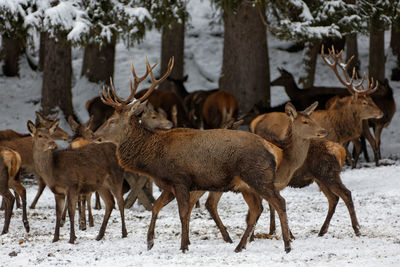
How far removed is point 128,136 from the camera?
7348mm

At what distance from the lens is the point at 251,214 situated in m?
7.11

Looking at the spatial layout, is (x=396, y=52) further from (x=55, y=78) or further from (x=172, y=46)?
(x=55, y=78)

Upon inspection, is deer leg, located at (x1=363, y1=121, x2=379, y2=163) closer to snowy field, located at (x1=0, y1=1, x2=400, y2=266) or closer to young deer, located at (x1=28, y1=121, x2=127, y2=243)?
snowy field, located at (x1=0, y1=1, x2=400, y2=266)

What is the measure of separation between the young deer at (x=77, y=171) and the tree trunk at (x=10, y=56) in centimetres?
1286

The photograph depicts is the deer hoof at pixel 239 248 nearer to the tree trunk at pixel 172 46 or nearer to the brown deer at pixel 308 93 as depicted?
the brown deer at pixel 308 93

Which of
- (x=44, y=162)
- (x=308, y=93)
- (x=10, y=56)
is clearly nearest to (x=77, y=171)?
(x=44, y=162)

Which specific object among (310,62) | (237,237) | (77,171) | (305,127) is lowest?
(237,237)

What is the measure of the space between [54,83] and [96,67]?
370 cm

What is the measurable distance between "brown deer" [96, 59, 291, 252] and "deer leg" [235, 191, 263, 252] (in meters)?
0.01

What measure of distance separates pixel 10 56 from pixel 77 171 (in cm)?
1366

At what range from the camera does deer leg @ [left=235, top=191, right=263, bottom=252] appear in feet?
22.4

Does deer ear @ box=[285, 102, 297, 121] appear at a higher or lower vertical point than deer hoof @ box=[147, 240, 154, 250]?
higher

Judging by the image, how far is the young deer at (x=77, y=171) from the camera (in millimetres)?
7934

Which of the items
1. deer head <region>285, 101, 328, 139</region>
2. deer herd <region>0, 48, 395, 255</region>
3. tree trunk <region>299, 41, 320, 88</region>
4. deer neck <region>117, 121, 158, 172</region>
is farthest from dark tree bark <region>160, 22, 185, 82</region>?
deer neck <region>117, 121, 158, 172</region>
